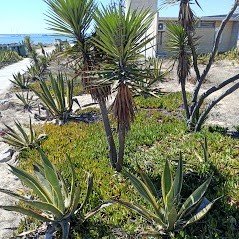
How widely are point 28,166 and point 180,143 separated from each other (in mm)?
3095

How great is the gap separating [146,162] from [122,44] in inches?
98.6

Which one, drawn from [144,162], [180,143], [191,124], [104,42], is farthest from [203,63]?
[104,42]

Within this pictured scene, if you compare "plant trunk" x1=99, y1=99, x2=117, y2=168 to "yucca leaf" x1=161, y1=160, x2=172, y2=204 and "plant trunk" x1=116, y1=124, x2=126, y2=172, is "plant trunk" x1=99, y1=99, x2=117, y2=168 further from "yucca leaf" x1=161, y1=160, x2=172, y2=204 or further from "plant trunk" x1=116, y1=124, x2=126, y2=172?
"yucca leaf" x1=161, y1=160, x2=172, y2=204

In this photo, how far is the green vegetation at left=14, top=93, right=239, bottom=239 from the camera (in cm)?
389

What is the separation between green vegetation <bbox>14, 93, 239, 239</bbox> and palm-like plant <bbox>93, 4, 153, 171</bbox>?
140cm

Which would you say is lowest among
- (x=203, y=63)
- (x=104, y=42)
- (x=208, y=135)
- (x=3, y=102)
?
(x=203, y=63)

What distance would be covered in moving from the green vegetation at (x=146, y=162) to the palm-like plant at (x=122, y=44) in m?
1.40

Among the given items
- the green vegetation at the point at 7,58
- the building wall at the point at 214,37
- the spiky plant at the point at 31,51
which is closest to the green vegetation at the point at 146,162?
the spiky plant at the point at 31,51

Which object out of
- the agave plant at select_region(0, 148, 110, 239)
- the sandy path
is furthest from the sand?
the agave plant at select_region(0, 148, 110, 239)

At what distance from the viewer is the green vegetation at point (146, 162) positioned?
3.89 m

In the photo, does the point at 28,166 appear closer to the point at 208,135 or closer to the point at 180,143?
the point at 180,143

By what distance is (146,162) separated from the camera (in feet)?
18.4

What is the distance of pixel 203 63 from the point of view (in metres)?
19.1

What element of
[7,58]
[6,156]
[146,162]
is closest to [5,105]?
[6,156]
